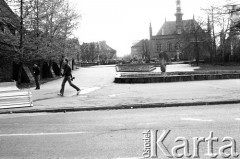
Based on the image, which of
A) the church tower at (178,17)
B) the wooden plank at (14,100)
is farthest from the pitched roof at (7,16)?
the church tower at (178,17)

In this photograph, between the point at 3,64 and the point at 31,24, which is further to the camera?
the point at 3,64

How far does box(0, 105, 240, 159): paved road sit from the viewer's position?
197 inches

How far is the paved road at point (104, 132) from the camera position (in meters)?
5.02

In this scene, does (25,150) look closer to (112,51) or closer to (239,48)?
(239,48)

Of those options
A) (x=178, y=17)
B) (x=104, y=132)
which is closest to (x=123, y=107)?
(x=104, y=132)

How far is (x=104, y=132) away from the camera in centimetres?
644

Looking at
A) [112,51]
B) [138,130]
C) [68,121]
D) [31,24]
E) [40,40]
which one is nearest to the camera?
[138,130]

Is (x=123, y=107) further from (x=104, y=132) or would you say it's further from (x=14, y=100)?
(x=14, y=100)

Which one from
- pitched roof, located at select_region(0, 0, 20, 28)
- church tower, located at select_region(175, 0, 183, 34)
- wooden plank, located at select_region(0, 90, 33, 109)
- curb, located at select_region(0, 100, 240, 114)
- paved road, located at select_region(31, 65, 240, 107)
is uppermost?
church tower, located at select_region(175, 0, 183, 34)

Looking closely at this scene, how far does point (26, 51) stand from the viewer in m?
23.9

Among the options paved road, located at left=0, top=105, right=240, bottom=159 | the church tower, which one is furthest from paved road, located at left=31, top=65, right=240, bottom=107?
the church tower

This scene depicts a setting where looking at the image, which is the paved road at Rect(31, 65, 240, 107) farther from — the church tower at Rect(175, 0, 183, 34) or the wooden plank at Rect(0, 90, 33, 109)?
the church tower at Rect(175, 0, 183, 34)

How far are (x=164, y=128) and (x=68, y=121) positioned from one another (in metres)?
2.96

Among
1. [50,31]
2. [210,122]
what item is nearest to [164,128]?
[210,122]
